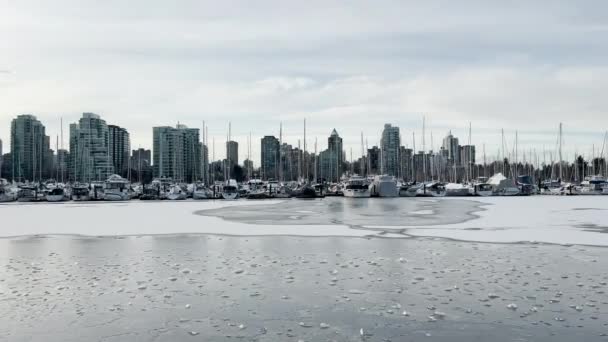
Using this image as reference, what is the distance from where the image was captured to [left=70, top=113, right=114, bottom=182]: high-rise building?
141 metres

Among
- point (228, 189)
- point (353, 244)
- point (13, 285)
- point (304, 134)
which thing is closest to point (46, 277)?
point (13, 285)

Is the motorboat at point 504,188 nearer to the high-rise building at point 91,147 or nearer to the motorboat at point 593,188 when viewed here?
the motorboat at point 593,188

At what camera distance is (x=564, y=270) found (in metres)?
14.9

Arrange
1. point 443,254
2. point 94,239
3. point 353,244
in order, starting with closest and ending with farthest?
point 443,254
point 353,244
point 94,239

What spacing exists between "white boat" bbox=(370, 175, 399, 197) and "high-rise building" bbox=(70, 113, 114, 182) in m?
89.2

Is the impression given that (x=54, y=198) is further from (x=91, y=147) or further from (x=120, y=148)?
(x=120, y=148)

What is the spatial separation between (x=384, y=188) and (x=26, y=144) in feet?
414

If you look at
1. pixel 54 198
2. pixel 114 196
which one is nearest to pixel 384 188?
pixel 114 196

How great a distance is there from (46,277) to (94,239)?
948cm

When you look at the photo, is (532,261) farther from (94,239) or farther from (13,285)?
(94,239)

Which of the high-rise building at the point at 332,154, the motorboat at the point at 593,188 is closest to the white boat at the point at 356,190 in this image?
the motorboat at the point at 593,188

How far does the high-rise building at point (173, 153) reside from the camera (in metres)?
175

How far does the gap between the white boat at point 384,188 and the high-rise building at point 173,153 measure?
4146 inches

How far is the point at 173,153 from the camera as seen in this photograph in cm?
17638
